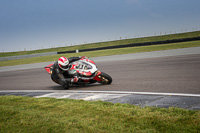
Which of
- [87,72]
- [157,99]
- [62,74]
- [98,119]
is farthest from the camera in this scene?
[62,74]

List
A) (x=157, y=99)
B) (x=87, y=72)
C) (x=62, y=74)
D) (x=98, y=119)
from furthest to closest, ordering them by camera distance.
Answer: (x=62, y=74) < (x=87, y=72) < (x=157, y=99) < (x=98, y=119)

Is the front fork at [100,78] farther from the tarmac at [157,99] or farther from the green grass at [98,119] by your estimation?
the green grass at [98,119]

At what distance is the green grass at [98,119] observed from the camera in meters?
3.78

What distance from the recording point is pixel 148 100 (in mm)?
5695

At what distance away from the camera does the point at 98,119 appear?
14.5 feet

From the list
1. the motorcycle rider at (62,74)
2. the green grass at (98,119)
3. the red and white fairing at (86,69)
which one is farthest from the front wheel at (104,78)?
the green grass at (98,119)

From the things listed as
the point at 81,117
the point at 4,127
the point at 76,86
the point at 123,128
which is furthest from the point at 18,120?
the point at 76,86

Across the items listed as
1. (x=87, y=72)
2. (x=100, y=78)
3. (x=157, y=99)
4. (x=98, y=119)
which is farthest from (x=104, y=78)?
(x=98, y=119)

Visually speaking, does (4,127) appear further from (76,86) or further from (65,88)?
(76,86)

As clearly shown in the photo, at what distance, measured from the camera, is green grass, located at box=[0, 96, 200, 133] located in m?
3.78

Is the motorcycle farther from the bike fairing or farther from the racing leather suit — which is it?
the racing leather suit

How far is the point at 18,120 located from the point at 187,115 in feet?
10.9

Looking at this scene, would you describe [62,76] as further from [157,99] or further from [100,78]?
[157,99]

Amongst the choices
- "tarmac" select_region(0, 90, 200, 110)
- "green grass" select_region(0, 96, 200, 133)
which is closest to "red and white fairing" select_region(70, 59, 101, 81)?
"tarmac" select_region(0, 90, 200, 110)
